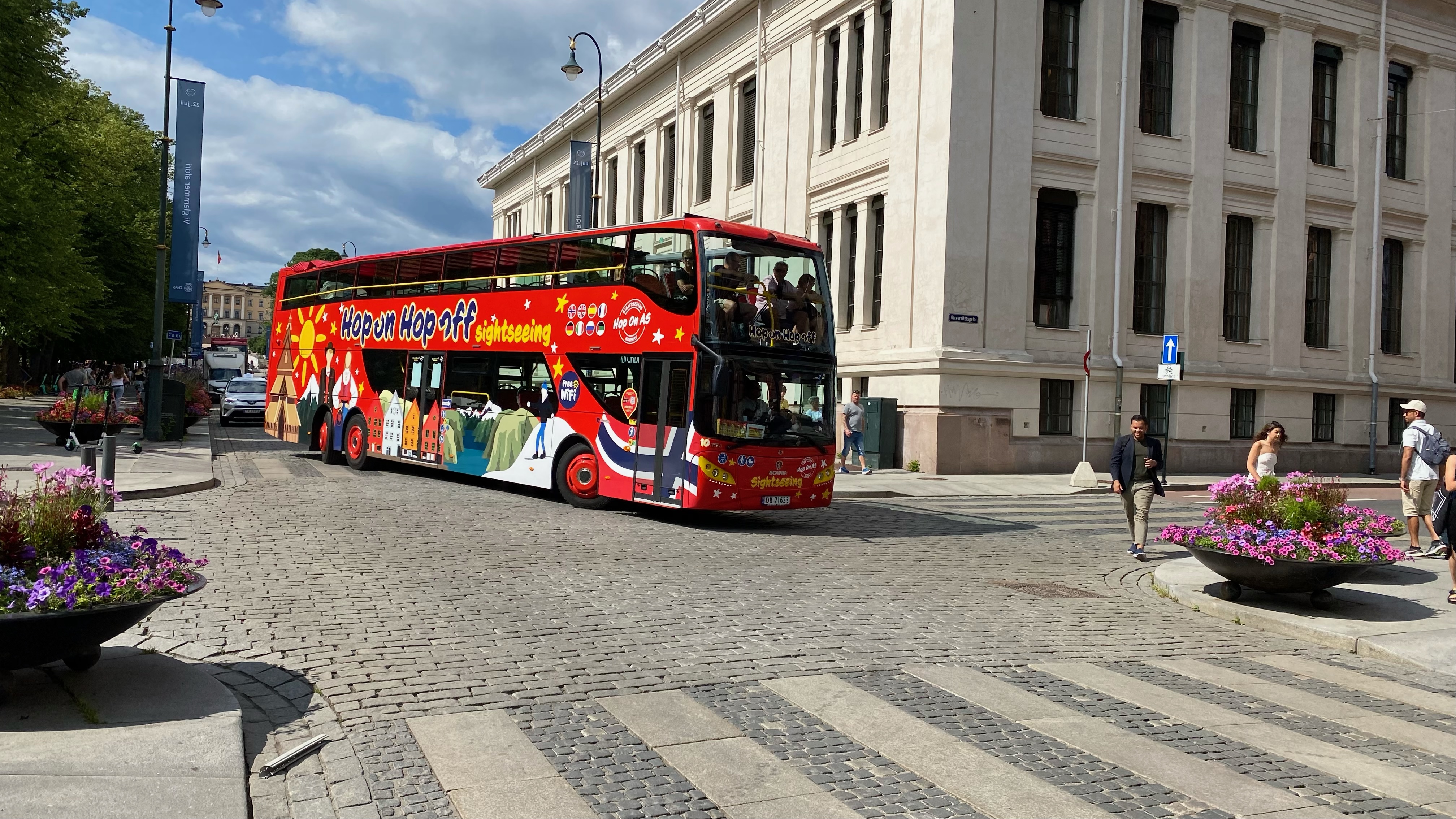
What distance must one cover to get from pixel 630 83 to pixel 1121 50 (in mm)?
21247

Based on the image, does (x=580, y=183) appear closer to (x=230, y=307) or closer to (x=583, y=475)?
(x=583, y=475)

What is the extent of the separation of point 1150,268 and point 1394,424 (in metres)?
10.5

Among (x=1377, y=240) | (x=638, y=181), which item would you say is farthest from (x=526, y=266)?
(x=638, y=181)

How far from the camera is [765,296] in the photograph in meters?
14.5

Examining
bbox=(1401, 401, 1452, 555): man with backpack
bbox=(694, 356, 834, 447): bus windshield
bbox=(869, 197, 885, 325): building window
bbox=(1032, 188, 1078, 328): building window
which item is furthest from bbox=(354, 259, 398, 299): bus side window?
bbox=(1401, 401, 1452, 555): man with backpack

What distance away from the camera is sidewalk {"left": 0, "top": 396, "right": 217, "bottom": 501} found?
1616 cm

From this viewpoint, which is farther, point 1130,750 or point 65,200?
point 65,200

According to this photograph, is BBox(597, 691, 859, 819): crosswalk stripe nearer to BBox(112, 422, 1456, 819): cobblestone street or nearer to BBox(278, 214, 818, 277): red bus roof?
BBox(112, 422, 1456, 819): cobblestone street

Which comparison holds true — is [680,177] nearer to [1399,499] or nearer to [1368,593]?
[1399,499]

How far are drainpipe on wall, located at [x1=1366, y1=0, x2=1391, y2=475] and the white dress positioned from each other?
20.8 m

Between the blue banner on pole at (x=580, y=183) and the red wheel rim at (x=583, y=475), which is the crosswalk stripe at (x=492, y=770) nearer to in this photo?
the red wheel rim at (x=583, y=475)

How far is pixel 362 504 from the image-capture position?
15.1 metres

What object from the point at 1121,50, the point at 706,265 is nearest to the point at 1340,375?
the point at 1121,50

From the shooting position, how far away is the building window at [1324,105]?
31.1m
